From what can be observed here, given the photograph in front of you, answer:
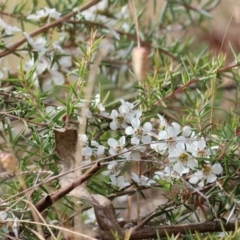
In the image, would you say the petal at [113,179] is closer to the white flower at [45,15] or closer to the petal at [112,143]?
the petal at [112,143]

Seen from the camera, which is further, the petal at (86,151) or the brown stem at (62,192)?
the petal at (86,151)

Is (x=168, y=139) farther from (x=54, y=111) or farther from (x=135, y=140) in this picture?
(x=54, y=111)

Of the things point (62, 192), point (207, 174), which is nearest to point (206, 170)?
point (207, 174)

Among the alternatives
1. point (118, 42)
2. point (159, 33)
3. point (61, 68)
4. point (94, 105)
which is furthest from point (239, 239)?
point (159, 33)

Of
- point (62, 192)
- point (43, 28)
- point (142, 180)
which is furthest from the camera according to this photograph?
point (43, 28)

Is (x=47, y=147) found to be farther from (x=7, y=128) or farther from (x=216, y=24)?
(x=216, y=24)

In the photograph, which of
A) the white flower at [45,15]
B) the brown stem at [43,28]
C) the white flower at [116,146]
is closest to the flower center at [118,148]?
the white flower at [116,146]
